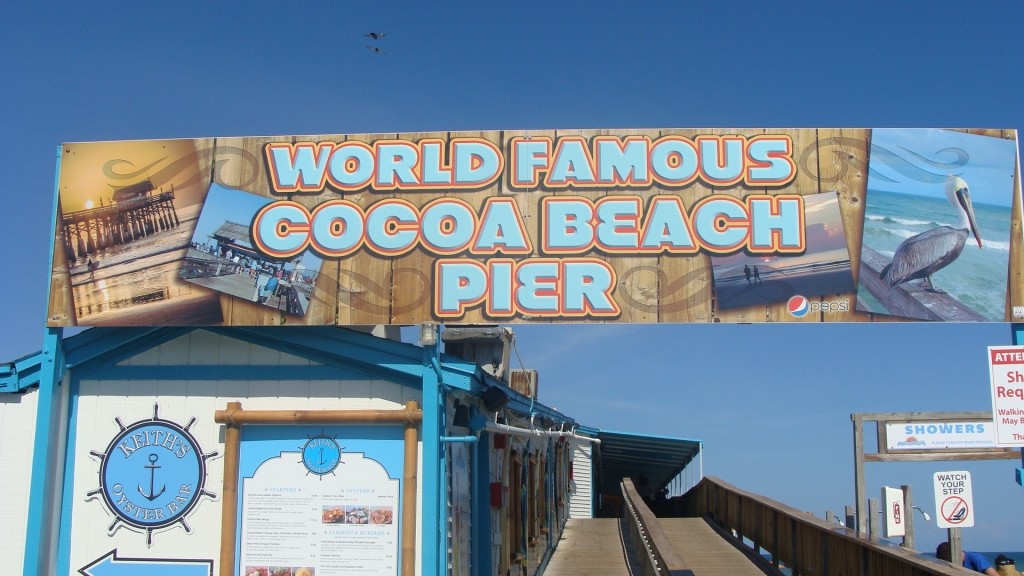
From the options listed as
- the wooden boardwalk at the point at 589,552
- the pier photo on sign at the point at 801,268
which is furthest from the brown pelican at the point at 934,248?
the wooden boardwalk at the point at 589,552

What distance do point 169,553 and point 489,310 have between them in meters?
4.14

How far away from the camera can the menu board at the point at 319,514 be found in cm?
979

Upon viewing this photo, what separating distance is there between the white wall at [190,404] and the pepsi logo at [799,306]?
4002 millimetres

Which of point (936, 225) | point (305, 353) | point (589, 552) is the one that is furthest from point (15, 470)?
point (589, 552)

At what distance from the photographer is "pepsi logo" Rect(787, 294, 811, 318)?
33.5 ft

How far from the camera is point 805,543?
1208 centimetres

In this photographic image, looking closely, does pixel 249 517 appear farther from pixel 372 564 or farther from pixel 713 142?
pixel 713 142

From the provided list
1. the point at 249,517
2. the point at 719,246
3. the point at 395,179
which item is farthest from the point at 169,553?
the point at 719,246

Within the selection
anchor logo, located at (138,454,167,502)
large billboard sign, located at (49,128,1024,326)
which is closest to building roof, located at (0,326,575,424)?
large billboard sign, located at (49,128,1024,326)

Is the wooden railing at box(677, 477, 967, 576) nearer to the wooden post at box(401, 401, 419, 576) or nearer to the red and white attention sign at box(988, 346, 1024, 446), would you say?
the red and white attention sign at box(988, 346, 1024, 446)

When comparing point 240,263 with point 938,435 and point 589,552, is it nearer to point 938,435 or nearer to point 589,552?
point 938,435

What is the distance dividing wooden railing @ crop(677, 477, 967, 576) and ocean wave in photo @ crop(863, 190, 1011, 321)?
9.17 feet

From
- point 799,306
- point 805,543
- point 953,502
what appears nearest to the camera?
point 953,502

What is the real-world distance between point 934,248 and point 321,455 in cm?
683
